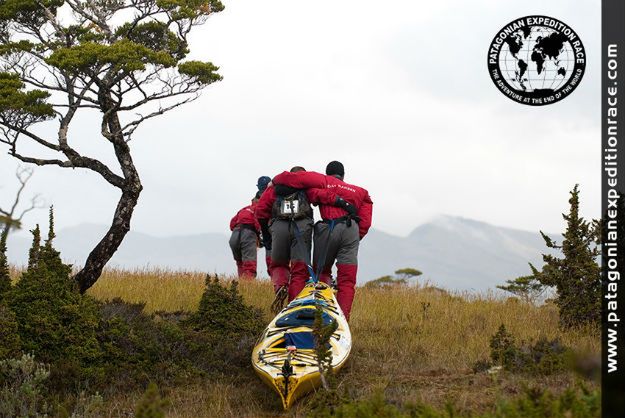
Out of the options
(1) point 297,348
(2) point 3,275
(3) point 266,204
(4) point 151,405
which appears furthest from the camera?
(3) point 266,204

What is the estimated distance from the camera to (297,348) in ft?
29.3

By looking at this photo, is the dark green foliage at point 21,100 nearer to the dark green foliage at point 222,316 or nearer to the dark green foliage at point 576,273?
the dark green foliage at point 222,316

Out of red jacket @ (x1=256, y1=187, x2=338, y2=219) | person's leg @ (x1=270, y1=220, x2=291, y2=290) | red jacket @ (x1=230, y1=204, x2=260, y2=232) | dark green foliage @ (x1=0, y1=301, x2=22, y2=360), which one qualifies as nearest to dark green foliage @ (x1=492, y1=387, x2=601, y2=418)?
dark green foliage @ (x1=0, y1=301, x2=22, y2=360)

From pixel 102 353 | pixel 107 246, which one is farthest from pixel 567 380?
pixel 107 246

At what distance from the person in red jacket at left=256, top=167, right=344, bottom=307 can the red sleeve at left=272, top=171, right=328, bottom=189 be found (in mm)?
70

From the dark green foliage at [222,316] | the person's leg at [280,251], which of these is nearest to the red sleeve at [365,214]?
the person's leg at [280,251]

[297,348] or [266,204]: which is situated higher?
[266,204]

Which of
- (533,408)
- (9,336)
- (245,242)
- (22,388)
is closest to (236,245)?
(245,242)

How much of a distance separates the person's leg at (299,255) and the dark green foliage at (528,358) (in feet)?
9.85

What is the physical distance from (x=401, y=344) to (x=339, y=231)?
6.16 ft

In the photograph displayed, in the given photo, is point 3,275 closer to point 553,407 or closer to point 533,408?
point 533,408

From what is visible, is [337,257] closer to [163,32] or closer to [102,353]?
[102,353]

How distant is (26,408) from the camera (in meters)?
8.23

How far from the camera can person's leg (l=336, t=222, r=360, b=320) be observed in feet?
37.6
